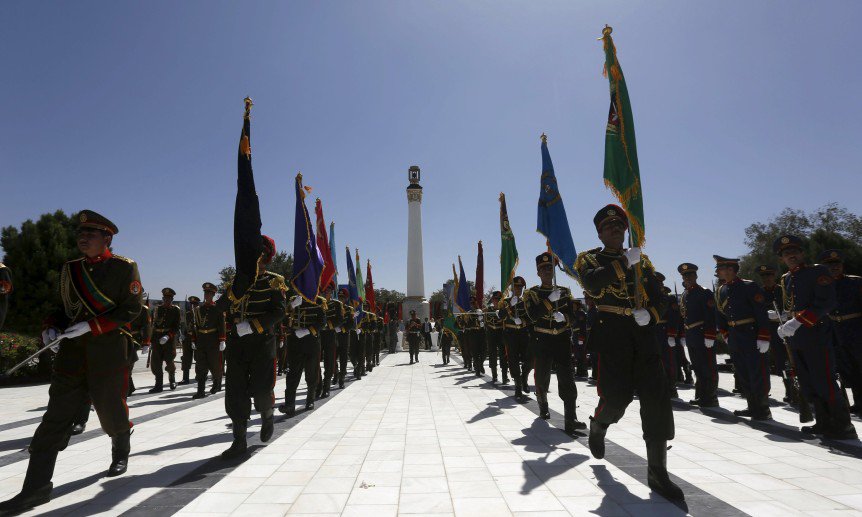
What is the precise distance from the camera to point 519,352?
9.90 meters

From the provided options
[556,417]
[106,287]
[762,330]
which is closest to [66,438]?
[106,287]

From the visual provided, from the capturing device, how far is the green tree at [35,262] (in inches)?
984

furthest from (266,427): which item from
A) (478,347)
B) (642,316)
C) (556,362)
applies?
(478,347)

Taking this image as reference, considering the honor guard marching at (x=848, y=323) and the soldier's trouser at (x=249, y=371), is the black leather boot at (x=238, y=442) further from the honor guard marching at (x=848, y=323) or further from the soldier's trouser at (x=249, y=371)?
the honor guard marching at (x=848, y=323)

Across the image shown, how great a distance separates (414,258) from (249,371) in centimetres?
4686

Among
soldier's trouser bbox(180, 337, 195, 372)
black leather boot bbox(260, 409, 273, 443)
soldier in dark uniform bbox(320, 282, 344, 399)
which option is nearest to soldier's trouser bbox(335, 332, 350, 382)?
soldier in dark uniform bbox(320, 282, 344, 399)

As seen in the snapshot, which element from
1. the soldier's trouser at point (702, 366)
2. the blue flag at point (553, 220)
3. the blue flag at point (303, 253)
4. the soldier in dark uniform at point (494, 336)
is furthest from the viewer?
the soldier in dark uniform at point (494, 336)

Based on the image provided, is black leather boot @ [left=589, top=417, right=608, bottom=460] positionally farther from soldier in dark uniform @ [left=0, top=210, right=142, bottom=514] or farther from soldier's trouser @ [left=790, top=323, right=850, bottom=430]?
soldier in dark uniform @ [left=0, top=210, right=142, bottom=514]

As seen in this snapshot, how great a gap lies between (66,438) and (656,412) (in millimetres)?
4894

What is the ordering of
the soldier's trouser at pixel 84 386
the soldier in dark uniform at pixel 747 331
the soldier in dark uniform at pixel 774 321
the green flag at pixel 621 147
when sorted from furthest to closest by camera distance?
the soldier in dark uniform at pixel 774 321 → the soldier in dark uniform at pixel 747 331 → the green flag at pixel 621 147 → the soldier's trouser at pixel 84 386

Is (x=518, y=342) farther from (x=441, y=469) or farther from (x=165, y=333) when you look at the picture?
(x=165, y=333)

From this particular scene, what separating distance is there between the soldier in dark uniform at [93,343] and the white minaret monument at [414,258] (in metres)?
45.4

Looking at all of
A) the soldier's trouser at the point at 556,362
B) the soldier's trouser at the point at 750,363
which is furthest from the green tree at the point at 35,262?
the soldier's trouser at the point at 750,363

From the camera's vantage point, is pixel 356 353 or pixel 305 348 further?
pixel 356 353
